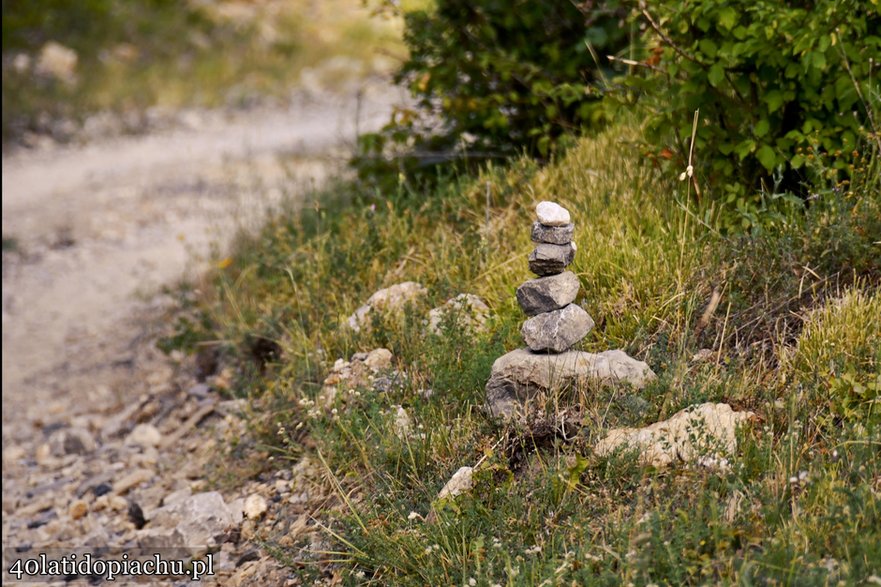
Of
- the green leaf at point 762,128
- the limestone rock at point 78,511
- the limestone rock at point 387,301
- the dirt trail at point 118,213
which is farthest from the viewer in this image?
the dirt trail at point 118,213

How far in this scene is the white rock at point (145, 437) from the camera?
5.31 meters

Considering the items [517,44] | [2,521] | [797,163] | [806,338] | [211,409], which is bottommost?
[2,521]

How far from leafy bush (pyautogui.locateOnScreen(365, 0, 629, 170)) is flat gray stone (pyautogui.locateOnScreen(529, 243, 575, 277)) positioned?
2128 mm

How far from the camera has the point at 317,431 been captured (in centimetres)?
388

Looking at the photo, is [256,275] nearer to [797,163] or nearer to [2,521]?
[2,521]

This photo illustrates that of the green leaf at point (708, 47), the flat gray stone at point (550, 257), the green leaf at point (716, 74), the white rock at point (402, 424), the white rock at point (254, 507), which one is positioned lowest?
the white rock at point (254, 507)

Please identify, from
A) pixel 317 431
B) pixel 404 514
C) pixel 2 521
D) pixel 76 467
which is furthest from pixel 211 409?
pixel 404 514

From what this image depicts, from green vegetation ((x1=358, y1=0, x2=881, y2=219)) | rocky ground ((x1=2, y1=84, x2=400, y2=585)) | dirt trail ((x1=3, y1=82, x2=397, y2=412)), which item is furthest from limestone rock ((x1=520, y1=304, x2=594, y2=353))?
dirt trail ((x1=3, y1=82, x2=397, y2=412))

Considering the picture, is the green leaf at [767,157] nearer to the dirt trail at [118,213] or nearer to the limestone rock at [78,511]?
the dirt trail at [118,213]

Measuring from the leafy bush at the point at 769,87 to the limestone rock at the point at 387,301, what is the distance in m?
1.36

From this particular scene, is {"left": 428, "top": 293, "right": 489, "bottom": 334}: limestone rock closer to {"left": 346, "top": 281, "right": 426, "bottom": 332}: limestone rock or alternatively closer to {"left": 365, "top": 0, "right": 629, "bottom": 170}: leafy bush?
{"left": 346, "top": 281, "right": 426, "bottom": 332}: limestone rock

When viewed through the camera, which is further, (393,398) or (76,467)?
(76,467)

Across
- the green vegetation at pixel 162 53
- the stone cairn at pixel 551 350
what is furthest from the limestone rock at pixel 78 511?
the green vegetation at pixel 162 53

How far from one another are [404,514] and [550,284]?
101cm
